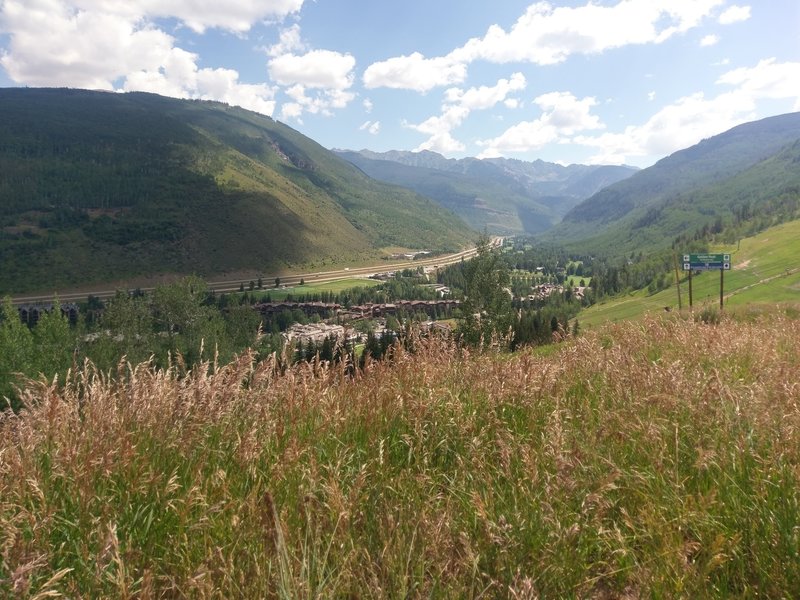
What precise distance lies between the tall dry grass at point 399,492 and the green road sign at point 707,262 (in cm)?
3091

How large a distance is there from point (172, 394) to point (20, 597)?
2.13 meters

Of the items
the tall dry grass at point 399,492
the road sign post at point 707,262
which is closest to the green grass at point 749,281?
the road sign post at point 707,262

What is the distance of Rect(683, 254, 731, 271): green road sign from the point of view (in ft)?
98.0

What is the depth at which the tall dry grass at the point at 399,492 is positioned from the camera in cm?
226

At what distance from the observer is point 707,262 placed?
30359 mm

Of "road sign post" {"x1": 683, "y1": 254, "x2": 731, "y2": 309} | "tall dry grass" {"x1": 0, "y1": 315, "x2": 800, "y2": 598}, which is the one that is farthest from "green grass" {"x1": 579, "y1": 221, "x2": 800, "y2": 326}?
"tall dry grass" {"x1": 0, "y1": 315, "x2": 800, "y2": 598}

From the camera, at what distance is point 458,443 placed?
3.98m

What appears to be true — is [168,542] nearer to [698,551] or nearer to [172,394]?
[172,394]

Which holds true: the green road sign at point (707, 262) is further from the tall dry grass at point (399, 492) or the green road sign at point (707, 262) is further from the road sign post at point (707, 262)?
the tall dry grass at point (399, 492)

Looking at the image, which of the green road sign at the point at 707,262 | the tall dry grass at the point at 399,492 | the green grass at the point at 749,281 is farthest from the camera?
the green grass at the point at 749,281

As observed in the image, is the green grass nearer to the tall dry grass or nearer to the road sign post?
the road sign post

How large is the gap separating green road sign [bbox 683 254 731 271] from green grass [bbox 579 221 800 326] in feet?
118

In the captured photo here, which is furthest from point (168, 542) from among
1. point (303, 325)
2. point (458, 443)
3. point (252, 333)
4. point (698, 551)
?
point (303, 325)

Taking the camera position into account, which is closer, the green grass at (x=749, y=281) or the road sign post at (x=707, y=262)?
the road sign post at (x=707, y=262)
